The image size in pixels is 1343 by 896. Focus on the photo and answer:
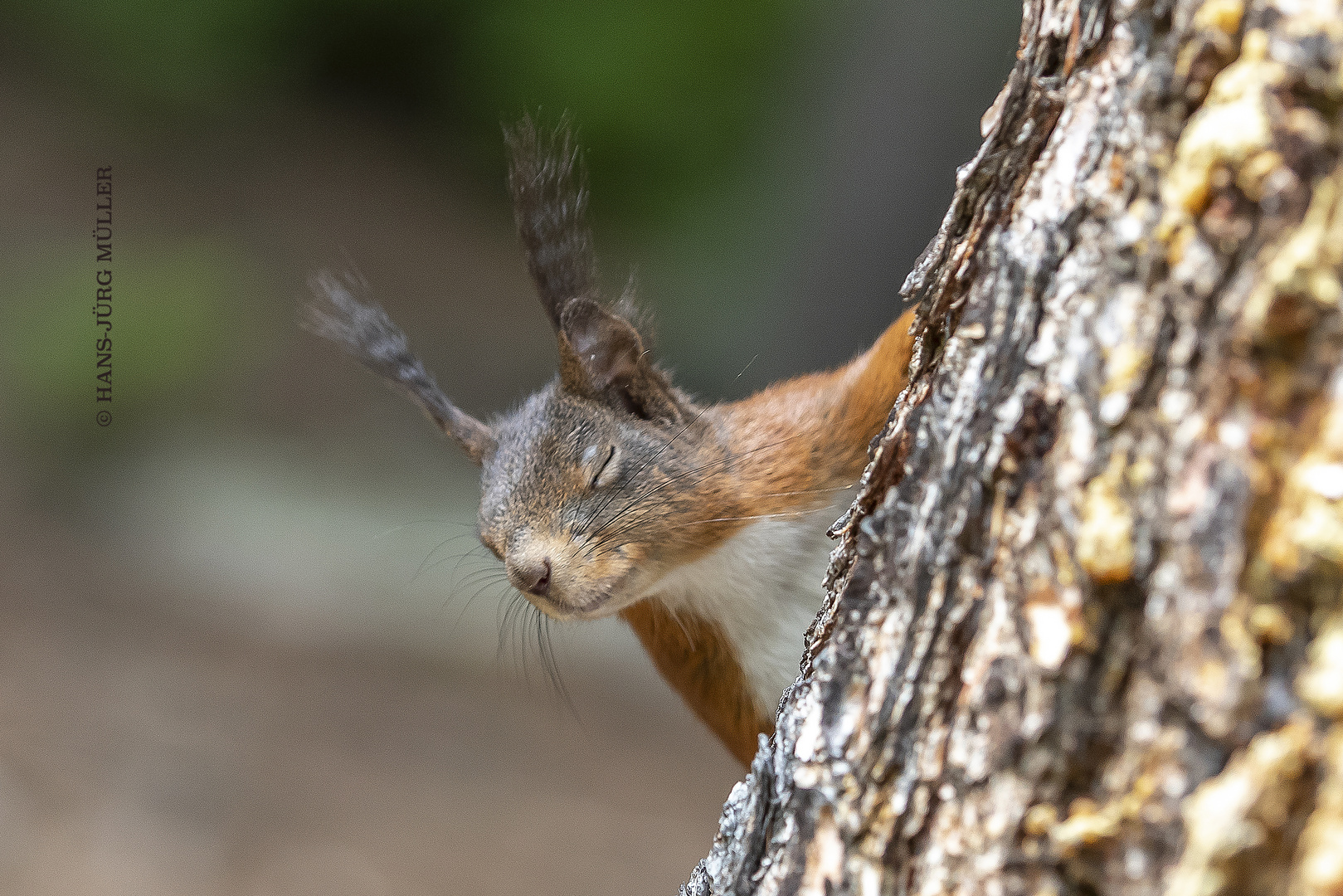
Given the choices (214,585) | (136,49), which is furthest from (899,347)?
(136,49)

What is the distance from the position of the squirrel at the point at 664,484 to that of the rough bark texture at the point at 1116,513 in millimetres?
732

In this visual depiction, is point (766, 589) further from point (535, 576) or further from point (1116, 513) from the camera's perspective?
point (1116, 513)

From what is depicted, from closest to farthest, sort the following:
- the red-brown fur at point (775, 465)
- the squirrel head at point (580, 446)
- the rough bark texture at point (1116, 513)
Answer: the rough bark texture at point (1116, 513) → the squirrel head at point (580, 446) → the red-brown fur at point (775, 465)

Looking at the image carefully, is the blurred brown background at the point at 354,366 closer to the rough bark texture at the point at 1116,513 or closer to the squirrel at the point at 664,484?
the squirrel at the point at 664,484

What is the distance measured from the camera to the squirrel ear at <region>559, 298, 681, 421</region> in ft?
5.16

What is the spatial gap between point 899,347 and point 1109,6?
0.90m

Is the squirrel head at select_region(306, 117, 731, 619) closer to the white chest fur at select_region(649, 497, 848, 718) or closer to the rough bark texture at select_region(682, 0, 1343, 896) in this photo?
the white chest fur at select_region(649, 497, 848, 718)

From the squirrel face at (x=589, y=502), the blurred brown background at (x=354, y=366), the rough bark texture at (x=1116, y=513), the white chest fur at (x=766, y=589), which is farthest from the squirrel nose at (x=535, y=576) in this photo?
the rough bark texture at (x=1116, y=513)

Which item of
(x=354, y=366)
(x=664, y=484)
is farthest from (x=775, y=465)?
Answer: (x=354, y=366)

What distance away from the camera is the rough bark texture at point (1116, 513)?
0.59m

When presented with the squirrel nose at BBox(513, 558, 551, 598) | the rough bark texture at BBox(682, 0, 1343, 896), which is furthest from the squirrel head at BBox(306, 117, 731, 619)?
the rough bark texture at BBox(682, 0, 1343, 896)

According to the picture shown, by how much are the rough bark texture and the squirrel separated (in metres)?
0.73

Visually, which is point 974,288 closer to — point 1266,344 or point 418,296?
point 1266,344

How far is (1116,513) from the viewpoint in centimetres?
68
